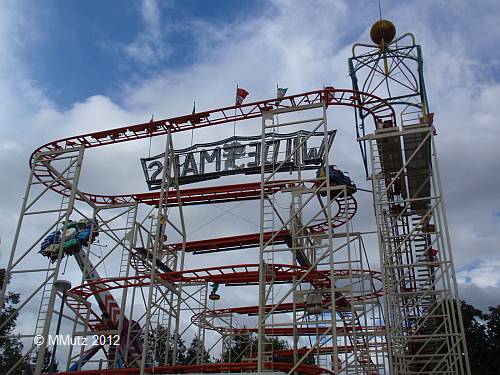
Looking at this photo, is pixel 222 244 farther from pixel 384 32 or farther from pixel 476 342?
pixel 476 342

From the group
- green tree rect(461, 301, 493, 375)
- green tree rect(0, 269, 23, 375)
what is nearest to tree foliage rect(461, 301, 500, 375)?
green tree rect(461, 301, 493, 375)

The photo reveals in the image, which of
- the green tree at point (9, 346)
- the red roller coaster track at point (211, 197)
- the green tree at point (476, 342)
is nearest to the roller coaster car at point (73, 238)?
the red roller coaster track at point (211, 197)

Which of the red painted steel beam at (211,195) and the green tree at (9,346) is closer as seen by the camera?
the red painted steel beam at (211,195)

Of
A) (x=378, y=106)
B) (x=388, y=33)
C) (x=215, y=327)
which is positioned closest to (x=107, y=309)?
(x=215, y=327)

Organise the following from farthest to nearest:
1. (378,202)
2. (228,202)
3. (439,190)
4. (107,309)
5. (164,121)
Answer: (228,202) → (107,309) → (164,121) → (378,202) → (439,190)

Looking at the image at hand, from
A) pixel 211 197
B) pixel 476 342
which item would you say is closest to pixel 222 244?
pixel 211 197

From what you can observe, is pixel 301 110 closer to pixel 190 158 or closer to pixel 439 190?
pixel 439 190

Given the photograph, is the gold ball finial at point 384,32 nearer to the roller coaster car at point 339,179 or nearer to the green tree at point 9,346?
the roller coaster car at point 339,179

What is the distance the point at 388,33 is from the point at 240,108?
7.63 m

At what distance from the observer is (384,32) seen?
71.3 ft

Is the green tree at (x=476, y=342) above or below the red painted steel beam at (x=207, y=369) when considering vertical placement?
above

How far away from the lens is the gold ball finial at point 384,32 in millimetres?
21719

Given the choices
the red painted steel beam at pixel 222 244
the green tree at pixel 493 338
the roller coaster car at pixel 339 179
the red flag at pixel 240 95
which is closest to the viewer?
the red flag at pixel 240 95

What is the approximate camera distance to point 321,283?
18.0 metres
